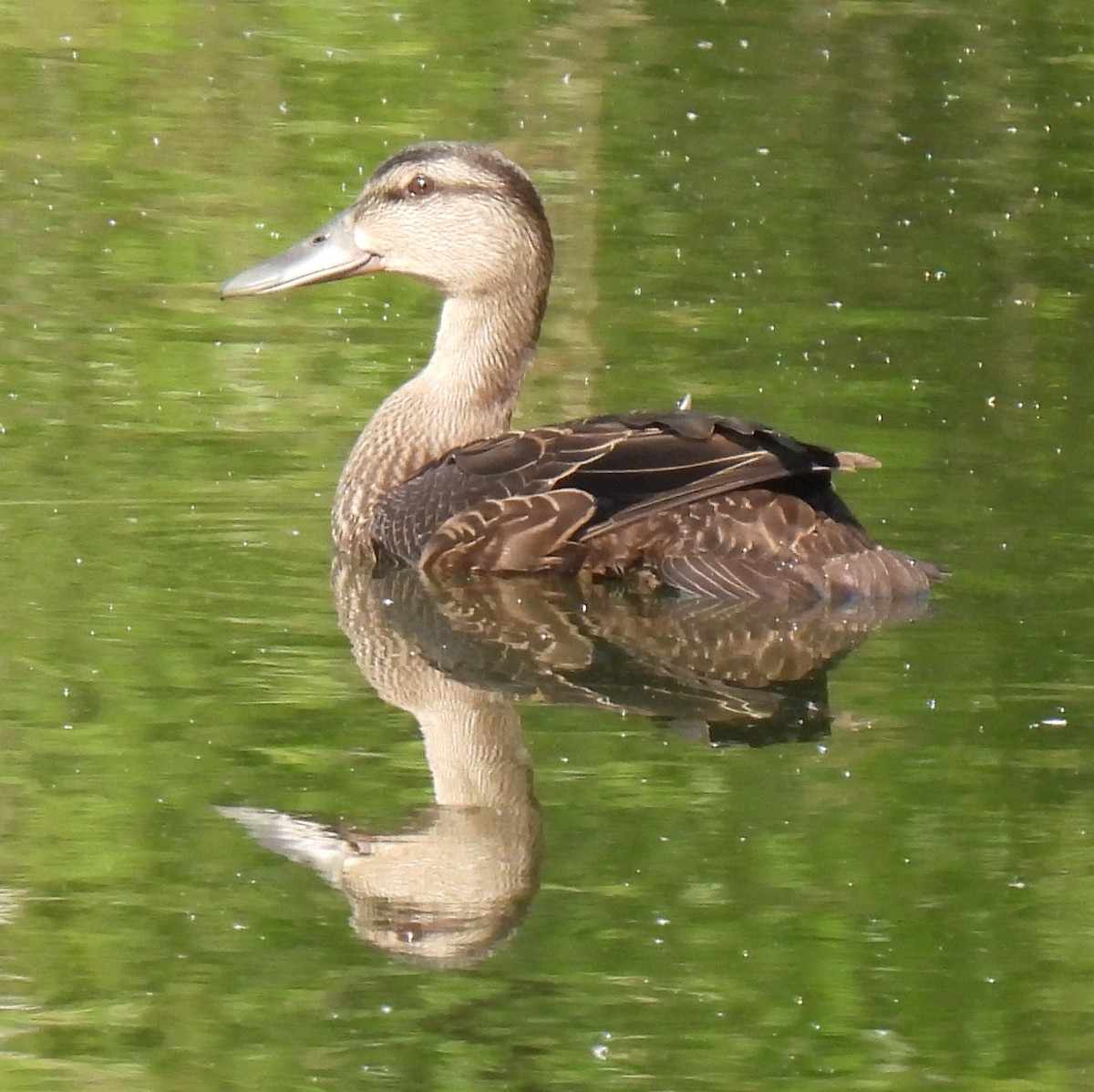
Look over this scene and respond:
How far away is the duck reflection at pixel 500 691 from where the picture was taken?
6.09m

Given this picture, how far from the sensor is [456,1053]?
530cm

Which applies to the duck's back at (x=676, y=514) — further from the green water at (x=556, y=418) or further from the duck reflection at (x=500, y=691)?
the green water at (x=556, y=418)

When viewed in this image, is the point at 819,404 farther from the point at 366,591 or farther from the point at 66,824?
the point at 66,824

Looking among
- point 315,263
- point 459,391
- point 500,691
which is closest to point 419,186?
point 315,263

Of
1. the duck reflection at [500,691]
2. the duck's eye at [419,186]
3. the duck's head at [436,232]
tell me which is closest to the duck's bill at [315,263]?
the duck's head at [436,232]

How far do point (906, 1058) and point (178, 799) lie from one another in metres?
1.96

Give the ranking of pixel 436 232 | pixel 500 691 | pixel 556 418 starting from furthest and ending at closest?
pixel 556 418, pixel 436 232, pixel 500 691

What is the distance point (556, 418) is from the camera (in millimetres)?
10359

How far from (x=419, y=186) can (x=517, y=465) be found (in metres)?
1.46

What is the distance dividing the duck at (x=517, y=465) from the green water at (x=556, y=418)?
331mm

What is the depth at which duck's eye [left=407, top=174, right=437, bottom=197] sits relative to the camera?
30.9ft

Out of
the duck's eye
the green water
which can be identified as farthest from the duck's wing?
the duck's eye

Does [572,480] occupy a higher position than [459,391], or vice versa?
[572,480]

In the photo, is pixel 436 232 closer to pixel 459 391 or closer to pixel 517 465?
pixel 459 391
